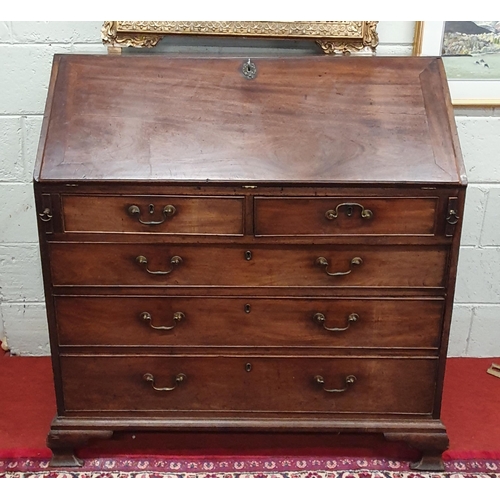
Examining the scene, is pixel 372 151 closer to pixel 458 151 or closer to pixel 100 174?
pixel 458 151

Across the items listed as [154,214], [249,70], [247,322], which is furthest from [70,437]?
[249,70]

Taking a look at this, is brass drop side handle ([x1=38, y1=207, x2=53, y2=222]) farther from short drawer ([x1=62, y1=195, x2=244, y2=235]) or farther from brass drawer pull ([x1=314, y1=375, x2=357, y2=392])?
brass drawer pull ([x1=314, y1=375, x2=357, y2=392])

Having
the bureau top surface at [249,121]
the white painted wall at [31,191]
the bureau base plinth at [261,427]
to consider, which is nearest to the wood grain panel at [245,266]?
the bureau top surface at [249,121]

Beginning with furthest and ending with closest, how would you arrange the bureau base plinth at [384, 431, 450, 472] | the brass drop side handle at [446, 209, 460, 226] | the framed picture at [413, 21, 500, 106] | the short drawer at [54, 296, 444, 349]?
the framed picture at [413, 21, 500, 106], the bureau base plinth at [384, 431, 450, 472], the short drawer at [54, 296, 444, 349], the brass drop side handle at [446, 209, 460, 226]

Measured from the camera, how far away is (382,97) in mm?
1801

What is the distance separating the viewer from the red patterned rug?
1.93 metres

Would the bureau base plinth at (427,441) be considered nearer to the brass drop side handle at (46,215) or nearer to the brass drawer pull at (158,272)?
the brass drawer pull at (158,272)

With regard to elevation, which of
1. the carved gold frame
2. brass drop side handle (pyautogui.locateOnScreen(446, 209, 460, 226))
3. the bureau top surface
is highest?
the carved gold frame

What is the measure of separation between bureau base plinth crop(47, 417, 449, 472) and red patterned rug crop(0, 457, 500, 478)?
0.11 metres

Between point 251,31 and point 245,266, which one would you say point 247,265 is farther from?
point 251,31

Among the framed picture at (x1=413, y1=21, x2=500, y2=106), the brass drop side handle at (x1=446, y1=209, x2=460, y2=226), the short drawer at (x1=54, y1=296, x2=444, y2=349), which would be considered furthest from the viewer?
the framed picture at (x1=413, y1=21, x2=500, y2=106)

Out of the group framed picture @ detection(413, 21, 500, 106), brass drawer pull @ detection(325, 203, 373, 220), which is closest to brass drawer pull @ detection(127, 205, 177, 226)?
brass drawer pull @ detection(325, 203, 373, 220)

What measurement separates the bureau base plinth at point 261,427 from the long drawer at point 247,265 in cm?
46

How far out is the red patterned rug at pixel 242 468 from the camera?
1934 mm
